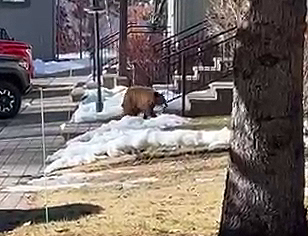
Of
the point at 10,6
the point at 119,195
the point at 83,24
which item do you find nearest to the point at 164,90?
the point at 119,195

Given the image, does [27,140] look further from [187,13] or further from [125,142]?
[187,13]

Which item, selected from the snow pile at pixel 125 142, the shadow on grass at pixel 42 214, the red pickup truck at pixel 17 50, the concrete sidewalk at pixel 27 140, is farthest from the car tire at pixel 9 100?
the shadow on grass at pixel 42 214

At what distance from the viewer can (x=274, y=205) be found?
5.03 meters

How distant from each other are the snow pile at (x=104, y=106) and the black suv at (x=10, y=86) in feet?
4.25

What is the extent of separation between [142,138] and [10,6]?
21.3 meters

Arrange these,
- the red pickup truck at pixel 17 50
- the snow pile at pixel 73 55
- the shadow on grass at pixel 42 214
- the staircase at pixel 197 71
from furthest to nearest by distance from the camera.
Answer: the snow pile at pixel 73 55 → the red pickup truck at pixel 17 50 → the staircase at pixel 197 71 → the shadow on grass at pixel 42 214

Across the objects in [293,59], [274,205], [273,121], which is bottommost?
[274,205]

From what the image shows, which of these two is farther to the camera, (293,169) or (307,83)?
(307,83)

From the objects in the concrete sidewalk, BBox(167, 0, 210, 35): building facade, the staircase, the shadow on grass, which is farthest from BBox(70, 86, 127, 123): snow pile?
the shadow on grass

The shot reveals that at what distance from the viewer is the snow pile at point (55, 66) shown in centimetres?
3008

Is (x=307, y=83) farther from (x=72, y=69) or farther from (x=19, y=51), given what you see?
(x=72, y=69)

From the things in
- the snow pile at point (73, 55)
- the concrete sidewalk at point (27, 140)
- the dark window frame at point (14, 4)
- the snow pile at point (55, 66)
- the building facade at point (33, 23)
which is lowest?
the concrete sidewalk at point (27, 140)

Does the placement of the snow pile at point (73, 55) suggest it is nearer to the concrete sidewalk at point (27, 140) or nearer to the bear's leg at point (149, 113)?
the concrete sidewalk at point (27, 140)

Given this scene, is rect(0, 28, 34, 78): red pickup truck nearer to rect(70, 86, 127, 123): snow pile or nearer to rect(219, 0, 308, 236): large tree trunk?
rect(70, 86, 127, 123): snow pile
